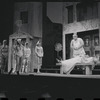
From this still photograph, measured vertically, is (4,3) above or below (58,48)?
above

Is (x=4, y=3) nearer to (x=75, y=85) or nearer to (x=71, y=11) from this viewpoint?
(x=71, y=11)

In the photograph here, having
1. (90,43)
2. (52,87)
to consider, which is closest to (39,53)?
(90,43)

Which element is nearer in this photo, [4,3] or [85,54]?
[85,54]

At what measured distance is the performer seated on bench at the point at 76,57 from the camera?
349 inches

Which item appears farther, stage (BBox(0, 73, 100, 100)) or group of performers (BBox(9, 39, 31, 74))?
group of performers (BBox(9, 39, 31, 74))

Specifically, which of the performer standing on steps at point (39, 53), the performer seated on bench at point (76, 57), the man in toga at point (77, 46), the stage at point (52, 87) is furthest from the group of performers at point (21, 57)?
the man in toga at point (77, 46)

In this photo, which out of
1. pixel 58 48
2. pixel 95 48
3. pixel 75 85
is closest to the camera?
pixel 75 85

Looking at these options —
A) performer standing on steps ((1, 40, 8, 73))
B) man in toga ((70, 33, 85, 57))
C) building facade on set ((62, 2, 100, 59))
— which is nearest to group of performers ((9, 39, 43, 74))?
performer standing on steps ((1, 40, 8, 73))

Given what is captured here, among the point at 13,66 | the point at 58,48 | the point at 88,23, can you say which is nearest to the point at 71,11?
the point at 88,23

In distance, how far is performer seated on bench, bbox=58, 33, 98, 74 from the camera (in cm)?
885

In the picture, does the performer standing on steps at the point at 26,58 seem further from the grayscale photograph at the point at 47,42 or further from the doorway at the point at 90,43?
the doorway at the point at 90,43

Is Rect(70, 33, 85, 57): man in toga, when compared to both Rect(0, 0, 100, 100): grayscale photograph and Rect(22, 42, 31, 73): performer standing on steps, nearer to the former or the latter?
Rect(0, 0, 100, 100): grayscale photograph

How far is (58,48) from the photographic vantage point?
9.99m

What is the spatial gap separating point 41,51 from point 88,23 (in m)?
2.24
